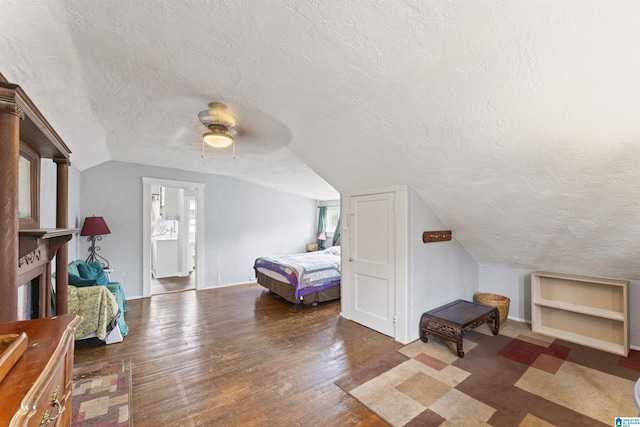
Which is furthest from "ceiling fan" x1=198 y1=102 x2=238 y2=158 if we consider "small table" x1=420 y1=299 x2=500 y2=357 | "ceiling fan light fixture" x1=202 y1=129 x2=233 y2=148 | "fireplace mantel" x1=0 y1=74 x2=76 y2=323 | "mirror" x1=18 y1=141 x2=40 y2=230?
"small table" x1=420 y1=299 x2=500 y2=357

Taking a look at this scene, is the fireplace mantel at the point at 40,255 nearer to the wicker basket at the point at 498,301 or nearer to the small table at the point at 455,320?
the small table at the point at 455,320

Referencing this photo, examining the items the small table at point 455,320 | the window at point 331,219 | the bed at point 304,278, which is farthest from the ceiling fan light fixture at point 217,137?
the window at point 331,219

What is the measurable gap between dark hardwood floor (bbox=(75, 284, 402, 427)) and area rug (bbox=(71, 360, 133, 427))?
7 centimetres

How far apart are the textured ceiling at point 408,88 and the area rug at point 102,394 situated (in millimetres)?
2139

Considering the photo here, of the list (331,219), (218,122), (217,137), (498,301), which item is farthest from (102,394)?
(331,219)

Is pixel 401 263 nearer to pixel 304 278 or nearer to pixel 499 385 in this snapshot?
pixel 499 385

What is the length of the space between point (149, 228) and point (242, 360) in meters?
3.19

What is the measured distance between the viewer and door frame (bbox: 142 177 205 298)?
450 cm

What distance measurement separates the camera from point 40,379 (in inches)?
25.4

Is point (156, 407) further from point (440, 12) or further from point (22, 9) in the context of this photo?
point (440, 12)

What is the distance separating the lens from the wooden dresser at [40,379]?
56 cm

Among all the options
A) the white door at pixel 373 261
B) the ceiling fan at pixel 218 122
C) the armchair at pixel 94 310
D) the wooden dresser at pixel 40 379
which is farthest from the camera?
the white door at pixel 373 261

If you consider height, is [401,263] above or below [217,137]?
below

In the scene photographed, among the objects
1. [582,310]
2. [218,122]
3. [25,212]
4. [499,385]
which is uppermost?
[218,122]
